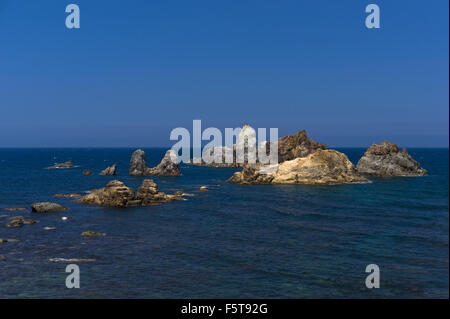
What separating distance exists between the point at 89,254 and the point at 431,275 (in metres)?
39.9

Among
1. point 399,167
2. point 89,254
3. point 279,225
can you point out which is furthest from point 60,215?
point 399,167

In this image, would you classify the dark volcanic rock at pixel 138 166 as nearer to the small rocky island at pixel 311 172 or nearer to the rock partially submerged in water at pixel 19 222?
the small rocky island at pixel 311 172

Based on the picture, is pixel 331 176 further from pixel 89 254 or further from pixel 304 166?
pixel 89 254

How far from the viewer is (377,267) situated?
4025 centimetres

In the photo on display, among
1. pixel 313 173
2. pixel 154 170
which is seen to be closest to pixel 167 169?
pixel 154 170

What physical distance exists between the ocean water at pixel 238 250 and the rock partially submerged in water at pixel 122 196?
11.9 feet

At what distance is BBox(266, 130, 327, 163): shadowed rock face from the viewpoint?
171 m

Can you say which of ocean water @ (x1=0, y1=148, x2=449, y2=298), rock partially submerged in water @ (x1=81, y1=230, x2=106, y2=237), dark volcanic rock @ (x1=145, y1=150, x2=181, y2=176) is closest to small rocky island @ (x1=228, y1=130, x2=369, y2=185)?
dark volcanic rock @ (x1=145, y1=150, x2=181, y2=176)

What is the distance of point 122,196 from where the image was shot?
269 ft

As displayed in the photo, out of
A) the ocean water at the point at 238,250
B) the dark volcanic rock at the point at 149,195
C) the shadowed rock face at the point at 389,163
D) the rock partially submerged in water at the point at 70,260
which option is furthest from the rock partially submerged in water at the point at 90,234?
the shadowed rock face at the point at 389,163

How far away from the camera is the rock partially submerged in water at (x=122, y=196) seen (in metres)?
82.0

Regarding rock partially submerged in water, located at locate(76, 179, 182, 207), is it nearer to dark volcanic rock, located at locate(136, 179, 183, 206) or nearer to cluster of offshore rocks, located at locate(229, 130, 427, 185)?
dark volcanic rock, located at locate(136, 179, 183, 206)
